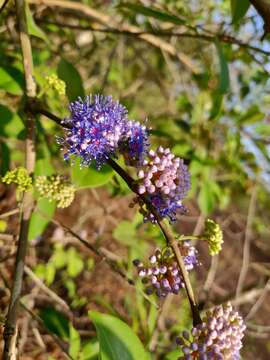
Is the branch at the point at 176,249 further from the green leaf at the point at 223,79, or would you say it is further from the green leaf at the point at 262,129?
the green leaf at the point at 262,129

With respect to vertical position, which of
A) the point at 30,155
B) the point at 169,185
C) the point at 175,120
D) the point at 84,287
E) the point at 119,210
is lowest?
the point at 169,185

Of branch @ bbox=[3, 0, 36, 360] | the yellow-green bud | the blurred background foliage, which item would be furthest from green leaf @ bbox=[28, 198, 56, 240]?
the yellow-green bud

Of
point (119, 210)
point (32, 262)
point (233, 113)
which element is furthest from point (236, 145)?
point (119, 210)

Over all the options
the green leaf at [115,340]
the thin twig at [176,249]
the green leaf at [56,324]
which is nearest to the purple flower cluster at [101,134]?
the thin twig at [176,249]

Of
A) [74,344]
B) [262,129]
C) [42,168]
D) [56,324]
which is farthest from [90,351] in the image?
[262,129]

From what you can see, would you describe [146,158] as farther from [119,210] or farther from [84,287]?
[119,210]

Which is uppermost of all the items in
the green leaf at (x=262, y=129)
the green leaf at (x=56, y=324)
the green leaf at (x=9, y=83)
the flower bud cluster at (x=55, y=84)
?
the green leaf at (x=262, y=129)

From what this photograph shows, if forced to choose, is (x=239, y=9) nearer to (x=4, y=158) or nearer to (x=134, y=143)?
(x=134, y=143)
